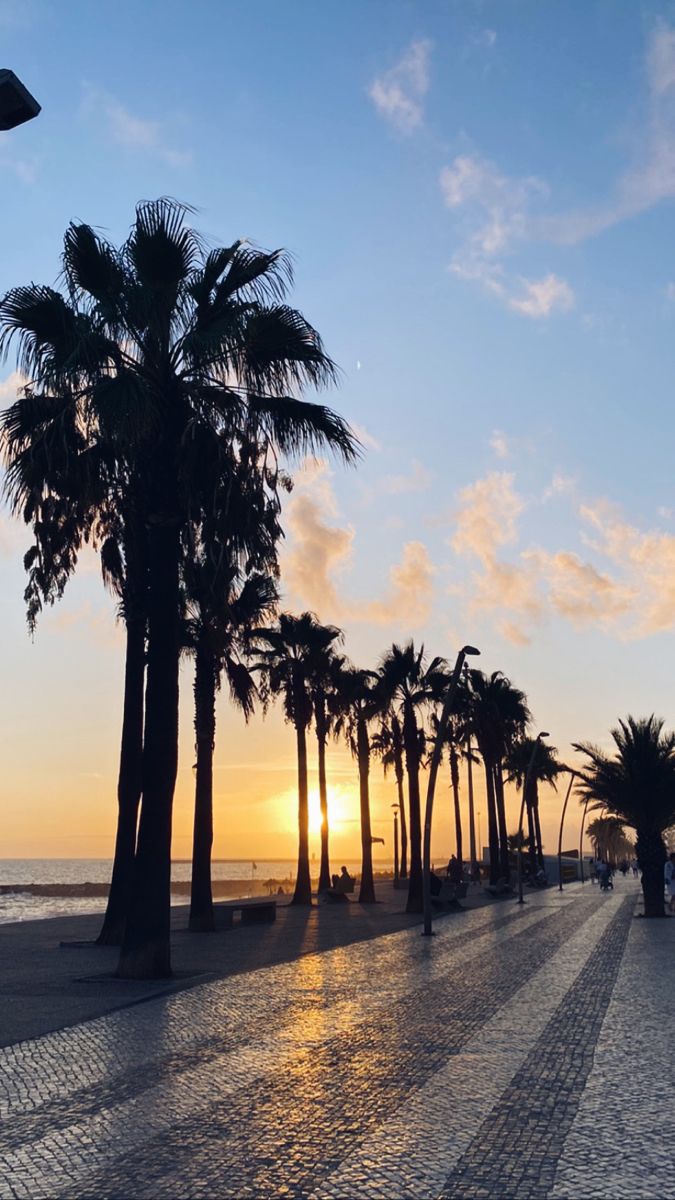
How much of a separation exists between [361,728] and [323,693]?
216cm

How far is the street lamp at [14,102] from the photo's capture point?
539 centimetres

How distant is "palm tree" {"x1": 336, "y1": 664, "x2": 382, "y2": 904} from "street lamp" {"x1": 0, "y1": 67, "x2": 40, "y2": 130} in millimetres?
37497

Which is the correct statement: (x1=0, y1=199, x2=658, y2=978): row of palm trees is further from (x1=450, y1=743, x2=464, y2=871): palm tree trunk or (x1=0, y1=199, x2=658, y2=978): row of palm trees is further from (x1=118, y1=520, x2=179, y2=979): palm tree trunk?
(x1=450, y1=743, x2=464, y2=871): palm tree trunk

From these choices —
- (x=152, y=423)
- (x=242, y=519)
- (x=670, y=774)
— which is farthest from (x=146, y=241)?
(x=670, y=774)

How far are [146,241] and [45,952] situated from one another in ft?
48.4

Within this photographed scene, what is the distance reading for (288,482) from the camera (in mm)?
20203

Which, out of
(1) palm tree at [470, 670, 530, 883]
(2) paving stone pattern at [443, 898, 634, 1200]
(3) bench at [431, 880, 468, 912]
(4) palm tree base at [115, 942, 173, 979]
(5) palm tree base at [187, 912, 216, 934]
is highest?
(1) palm tree at [470, 670, 530, 883]

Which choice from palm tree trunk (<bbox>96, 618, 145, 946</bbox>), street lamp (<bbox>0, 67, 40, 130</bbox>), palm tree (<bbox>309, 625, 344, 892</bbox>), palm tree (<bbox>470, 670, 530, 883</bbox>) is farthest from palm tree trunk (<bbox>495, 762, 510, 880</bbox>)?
street lamp (<bbox>0, 67, 40, 130</bbox>)

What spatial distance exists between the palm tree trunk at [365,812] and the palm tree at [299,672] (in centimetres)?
369

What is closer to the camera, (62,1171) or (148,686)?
(62,1171)

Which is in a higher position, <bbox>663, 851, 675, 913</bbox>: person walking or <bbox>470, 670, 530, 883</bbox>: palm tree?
<bbox>470, 670, 530, 883</bbox>: palm tree

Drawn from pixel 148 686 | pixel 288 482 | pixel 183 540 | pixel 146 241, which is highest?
pixel 146 241

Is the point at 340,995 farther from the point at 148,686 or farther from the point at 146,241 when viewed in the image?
the point at 146,241

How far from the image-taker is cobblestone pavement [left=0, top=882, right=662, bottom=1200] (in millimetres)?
6395
